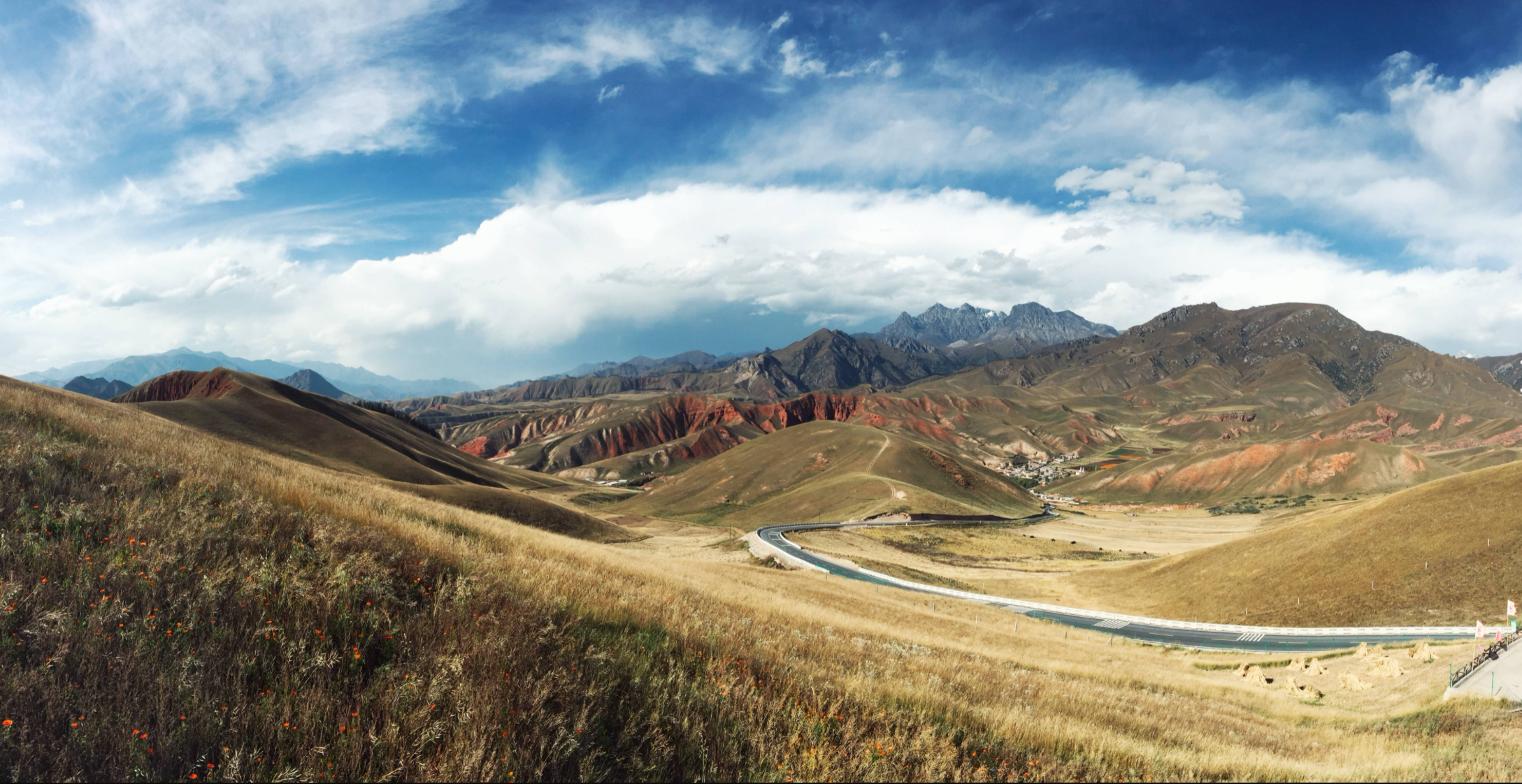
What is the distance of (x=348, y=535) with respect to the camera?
802 cm

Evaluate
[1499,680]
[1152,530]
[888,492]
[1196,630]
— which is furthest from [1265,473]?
[1499,680]

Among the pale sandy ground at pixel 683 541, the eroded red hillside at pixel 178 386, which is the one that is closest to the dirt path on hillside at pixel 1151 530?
the pale sandy ground at pixel 683 541

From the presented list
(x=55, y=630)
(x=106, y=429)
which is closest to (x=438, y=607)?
(x=55, y=630)

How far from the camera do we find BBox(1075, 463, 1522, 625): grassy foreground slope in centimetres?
3684

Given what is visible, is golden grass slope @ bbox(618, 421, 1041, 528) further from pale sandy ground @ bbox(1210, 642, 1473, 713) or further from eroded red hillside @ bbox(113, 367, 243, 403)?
eroded red hillside @ bbox(113, 367, 243, 403)

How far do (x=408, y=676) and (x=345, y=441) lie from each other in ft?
370

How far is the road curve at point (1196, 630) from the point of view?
114 feet

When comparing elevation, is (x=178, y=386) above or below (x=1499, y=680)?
above

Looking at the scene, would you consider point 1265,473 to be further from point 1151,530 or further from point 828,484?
point 828,484

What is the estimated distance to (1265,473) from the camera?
163 meters

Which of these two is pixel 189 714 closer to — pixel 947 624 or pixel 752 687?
pixel 752 687

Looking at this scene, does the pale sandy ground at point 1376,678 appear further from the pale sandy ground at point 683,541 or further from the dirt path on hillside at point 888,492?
the dirt path on hillside at point 888,492

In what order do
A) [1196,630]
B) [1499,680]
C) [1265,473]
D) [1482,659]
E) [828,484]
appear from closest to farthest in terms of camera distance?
[1499,680], [1482,659], [1196,630], [828,484], [1265,473]

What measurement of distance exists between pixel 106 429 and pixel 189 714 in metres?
10.2
